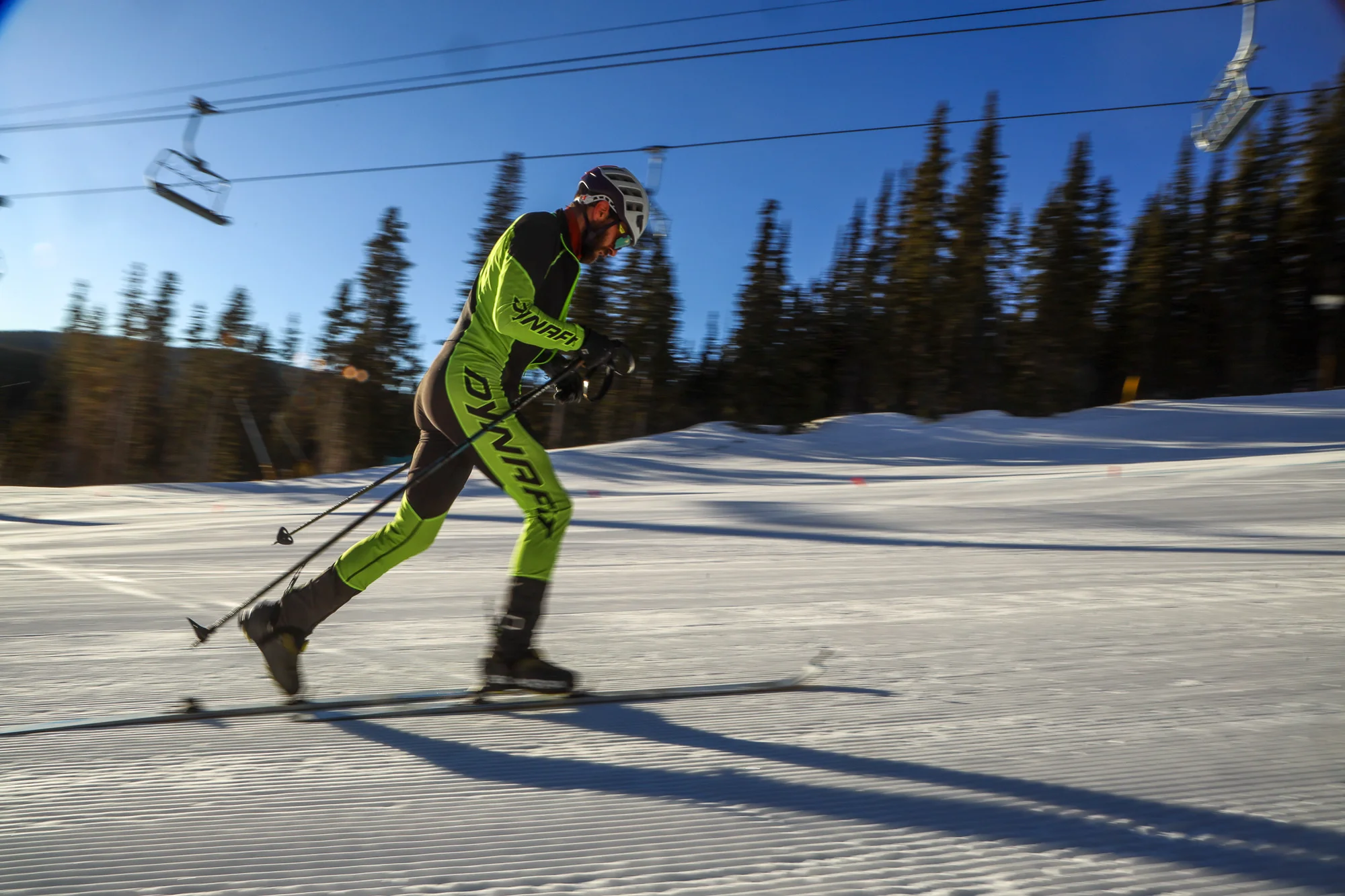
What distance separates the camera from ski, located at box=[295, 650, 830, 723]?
2.63 meters

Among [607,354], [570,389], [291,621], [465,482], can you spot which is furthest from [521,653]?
[607,354]

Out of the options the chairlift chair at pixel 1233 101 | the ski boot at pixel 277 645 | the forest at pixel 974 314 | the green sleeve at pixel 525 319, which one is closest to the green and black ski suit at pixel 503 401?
the green sleeve at pixel 525 319

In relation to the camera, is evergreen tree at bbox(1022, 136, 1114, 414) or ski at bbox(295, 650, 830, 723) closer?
ski at bbox(295, 650, 830, 723)

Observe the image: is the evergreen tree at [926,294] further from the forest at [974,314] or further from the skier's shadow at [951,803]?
the skier's shadow at [951,803]

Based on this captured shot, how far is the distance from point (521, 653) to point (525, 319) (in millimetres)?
Answer: 1146

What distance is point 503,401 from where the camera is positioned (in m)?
2.81

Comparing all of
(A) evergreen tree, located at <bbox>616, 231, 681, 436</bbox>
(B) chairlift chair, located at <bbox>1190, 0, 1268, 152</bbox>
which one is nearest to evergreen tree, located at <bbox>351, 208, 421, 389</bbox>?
(A) evergreen tree, located at <bbox>616, 231, 681, 436</bbox>

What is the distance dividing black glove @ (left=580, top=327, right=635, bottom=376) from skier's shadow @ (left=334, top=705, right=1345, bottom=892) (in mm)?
1183

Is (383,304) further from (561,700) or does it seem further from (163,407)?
(561,700)

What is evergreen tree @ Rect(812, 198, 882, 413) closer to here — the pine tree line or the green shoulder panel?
the pine tree line

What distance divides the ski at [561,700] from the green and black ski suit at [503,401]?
1.39 ft

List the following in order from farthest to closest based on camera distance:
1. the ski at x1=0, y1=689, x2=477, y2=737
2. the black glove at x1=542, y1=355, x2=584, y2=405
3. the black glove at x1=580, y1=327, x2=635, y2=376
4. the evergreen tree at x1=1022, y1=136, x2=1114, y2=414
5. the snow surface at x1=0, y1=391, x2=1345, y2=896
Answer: the evergreen tree at x1=1022, y1=136, x2=1114, y2=414 < the black glove at x1=542, y1=355, x2=584, y2=405 < the black glove at x1=580, y1=327, x2=635, y2=376 < the ski at x1=0, y1=689, x2=477, y2=737 < the snow surface at x1=0, y1=391, x2=1345, y2=896

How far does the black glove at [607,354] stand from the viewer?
9.03ft

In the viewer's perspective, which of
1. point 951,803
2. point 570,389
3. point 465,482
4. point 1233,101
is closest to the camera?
point 951,803
